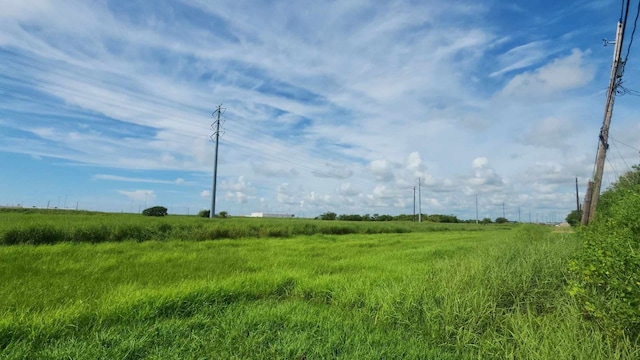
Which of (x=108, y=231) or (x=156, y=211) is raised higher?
(x=156, y=211)

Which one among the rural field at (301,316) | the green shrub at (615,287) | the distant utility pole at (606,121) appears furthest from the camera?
the distant utility pole at (606,121)

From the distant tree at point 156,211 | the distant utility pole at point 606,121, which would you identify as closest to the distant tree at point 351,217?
the distant tree at point 156,211

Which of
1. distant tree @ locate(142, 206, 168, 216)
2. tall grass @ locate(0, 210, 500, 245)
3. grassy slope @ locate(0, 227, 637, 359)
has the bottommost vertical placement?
grassy slope @ locate(0, 227, 637, 359)

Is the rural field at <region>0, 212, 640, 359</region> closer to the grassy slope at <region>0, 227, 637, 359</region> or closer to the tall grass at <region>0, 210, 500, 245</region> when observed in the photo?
the grassy slope at <region>0, 227, 637, 359</region>

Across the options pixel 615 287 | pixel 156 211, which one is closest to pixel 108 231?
pixel 615 287

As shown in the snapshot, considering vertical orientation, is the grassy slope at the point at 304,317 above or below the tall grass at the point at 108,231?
below

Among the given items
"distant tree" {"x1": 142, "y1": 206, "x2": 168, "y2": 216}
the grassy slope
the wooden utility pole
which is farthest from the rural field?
"distant tree" {"x1": 142, "y1": 206, "x2": 168, "y2": 216}

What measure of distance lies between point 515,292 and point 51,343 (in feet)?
22.2

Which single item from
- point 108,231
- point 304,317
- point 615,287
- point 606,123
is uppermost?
point 606,123

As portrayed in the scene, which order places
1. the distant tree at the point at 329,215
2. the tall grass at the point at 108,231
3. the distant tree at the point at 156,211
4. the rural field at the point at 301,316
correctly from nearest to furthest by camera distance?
1. the rural field at the point at 301,316
2. the tall grass at the point at 108,231
3. the distant tree at the point at 156,211
4. the distant tree at the point at 329,215

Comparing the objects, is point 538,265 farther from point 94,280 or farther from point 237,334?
point 94,280

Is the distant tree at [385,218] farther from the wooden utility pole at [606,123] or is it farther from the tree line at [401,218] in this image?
the wooden utility pole at [606,123]

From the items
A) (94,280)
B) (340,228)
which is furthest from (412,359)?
(340,228)

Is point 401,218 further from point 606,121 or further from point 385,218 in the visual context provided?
point 606,121
